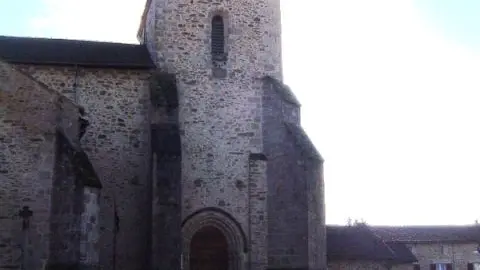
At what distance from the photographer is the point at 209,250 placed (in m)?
20.6

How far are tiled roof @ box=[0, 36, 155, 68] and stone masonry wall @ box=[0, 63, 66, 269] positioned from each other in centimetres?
406

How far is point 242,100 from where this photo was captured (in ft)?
70.5

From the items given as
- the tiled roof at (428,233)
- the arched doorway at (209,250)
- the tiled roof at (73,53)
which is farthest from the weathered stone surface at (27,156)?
the tiled roof at (428,233)

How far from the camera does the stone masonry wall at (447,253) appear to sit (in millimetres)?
37719

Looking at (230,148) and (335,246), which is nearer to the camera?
(230,148)

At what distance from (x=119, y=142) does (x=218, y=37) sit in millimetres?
4958

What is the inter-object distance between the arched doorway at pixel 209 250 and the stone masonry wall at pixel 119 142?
1717 mm

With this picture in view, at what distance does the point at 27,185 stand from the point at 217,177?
6.39 m

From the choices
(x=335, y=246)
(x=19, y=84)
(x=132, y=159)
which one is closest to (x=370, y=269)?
(x=335, y=246)

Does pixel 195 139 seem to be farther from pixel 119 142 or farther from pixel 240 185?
pixel 119 142

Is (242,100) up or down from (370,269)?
up

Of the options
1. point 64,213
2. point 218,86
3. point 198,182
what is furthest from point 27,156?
point 218,86

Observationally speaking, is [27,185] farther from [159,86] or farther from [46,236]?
[159,86]

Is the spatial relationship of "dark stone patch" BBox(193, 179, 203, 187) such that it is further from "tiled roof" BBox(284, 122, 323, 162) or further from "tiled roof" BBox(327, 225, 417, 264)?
"tiled roof" BBox(327, 225, 417, 264)
